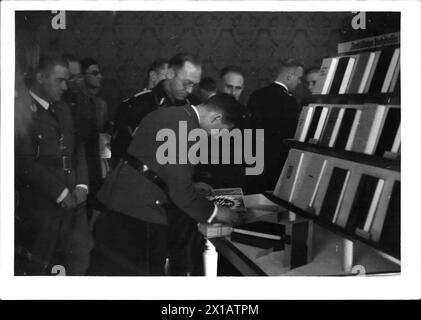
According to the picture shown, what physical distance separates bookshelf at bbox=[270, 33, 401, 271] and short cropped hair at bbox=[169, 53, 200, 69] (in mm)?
714

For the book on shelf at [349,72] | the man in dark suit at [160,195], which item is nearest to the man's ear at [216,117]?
the man in dark suit at [160,195]

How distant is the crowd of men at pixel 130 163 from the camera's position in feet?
9.71

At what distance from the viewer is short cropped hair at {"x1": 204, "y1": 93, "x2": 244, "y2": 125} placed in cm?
296

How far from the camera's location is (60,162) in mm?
2986

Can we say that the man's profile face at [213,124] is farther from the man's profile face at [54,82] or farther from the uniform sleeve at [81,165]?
the man's profile face at [54,82]

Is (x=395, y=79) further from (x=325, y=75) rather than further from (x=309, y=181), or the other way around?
(x=309, y=181)

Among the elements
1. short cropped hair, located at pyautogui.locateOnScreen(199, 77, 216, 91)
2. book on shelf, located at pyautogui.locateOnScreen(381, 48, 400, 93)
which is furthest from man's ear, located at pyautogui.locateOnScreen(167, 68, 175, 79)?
book on shelf, located at pyautogui.locateOnScreen(381, 48, 400, 93)

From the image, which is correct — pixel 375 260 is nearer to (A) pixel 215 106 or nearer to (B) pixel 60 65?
(A) pixel 215 106

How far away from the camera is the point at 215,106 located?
9.77 ft

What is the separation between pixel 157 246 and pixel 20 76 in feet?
4.20

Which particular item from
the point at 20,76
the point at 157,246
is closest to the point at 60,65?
the point at 20,76

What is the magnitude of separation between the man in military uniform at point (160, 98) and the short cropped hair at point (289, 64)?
1.58ft

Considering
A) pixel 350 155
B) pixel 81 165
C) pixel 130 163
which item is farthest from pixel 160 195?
pixel 350 155

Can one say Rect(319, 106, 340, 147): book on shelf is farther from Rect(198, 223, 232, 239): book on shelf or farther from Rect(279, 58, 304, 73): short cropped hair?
Rect(198, 223, 232, 239): book on shelf
